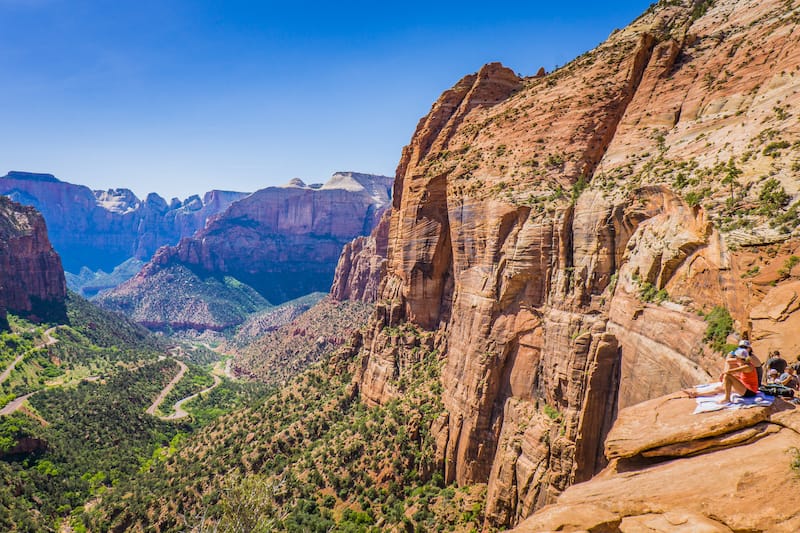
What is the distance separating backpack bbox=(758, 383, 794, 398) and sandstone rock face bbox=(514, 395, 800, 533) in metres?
0.45

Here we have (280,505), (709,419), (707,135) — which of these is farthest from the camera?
(280,505)

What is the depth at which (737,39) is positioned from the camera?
31.5 metres

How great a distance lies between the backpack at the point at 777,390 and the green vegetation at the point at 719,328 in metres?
5.19

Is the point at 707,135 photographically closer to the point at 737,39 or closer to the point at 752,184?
the point at 752,184

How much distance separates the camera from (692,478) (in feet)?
37.9

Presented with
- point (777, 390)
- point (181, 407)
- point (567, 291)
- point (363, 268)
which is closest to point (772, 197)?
point (777, 390)

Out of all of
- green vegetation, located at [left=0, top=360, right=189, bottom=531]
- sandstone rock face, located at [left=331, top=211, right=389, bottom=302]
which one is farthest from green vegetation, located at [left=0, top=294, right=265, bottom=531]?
sandstone rock face, located at [left=331, top=211, right=389, bottom=302]

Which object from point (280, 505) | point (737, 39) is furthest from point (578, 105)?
point (280, 505)

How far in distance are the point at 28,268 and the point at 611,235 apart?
16893 cm

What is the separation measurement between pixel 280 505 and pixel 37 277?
143 meters

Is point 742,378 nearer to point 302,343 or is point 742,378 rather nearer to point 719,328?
point 719,328

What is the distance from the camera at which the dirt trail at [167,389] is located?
9104cm

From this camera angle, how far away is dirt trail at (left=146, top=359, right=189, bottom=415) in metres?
91.0

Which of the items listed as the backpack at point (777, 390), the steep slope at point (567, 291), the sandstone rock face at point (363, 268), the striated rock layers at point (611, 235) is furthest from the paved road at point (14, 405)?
the backpack at point (777, 390)
